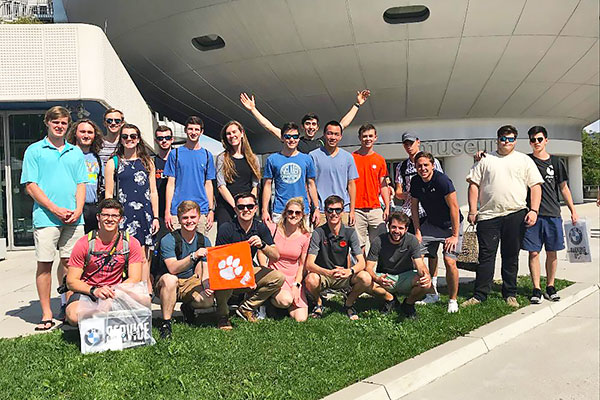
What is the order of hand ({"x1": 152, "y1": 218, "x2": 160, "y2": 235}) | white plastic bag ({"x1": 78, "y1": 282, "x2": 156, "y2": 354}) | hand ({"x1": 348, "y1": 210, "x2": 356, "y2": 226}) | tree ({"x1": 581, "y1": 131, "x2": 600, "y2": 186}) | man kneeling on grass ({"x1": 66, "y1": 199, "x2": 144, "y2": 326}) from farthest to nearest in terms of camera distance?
1. tree ({"x1": 581, "y1": 131, "x2": 600, "y2": 186})
2. hand ({"x1": 348, "y1": 210, "x2": 356, "y2": 226})
3. hand ({"x1": 152, "y1": 218, "x2": 160, "y2": 235})
4. man kneeling on grass ({"x1": 66, "y1": 199, "x2": 144, "y2": 326})
5. white plastic bag ({"x1": 78, "y1": 282, "x2": 156, "y2": 354})

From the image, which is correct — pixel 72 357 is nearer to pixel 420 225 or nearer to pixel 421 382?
pixel 421 382

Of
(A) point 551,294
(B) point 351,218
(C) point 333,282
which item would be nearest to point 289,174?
Answer: (B) point 351,218

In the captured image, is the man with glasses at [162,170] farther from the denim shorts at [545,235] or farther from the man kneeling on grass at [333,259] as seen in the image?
the denim shorts at [545,235]

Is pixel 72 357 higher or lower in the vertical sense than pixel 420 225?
lower

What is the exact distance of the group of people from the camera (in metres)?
4.85

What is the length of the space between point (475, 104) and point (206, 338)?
18.5 metres

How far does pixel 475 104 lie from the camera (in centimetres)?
2062

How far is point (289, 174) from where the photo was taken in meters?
5.86

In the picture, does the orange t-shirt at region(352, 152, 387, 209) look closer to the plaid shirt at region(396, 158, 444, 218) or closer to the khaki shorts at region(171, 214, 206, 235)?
the plaid shirt at region(396, 158, 444, 218)

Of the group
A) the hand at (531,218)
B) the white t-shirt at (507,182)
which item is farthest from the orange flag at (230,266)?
the hand at (531,218)

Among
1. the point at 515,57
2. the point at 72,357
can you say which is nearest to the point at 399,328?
the point at 72,357

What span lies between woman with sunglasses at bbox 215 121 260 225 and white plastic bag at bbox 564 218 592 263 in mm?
3968

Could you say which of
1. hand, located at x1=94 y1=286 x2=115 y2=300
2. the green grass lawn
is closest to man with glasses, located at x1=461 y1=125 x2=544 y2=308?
the green grass lawn

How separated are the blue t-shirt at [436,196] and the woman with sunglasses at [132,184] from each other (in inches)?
116
